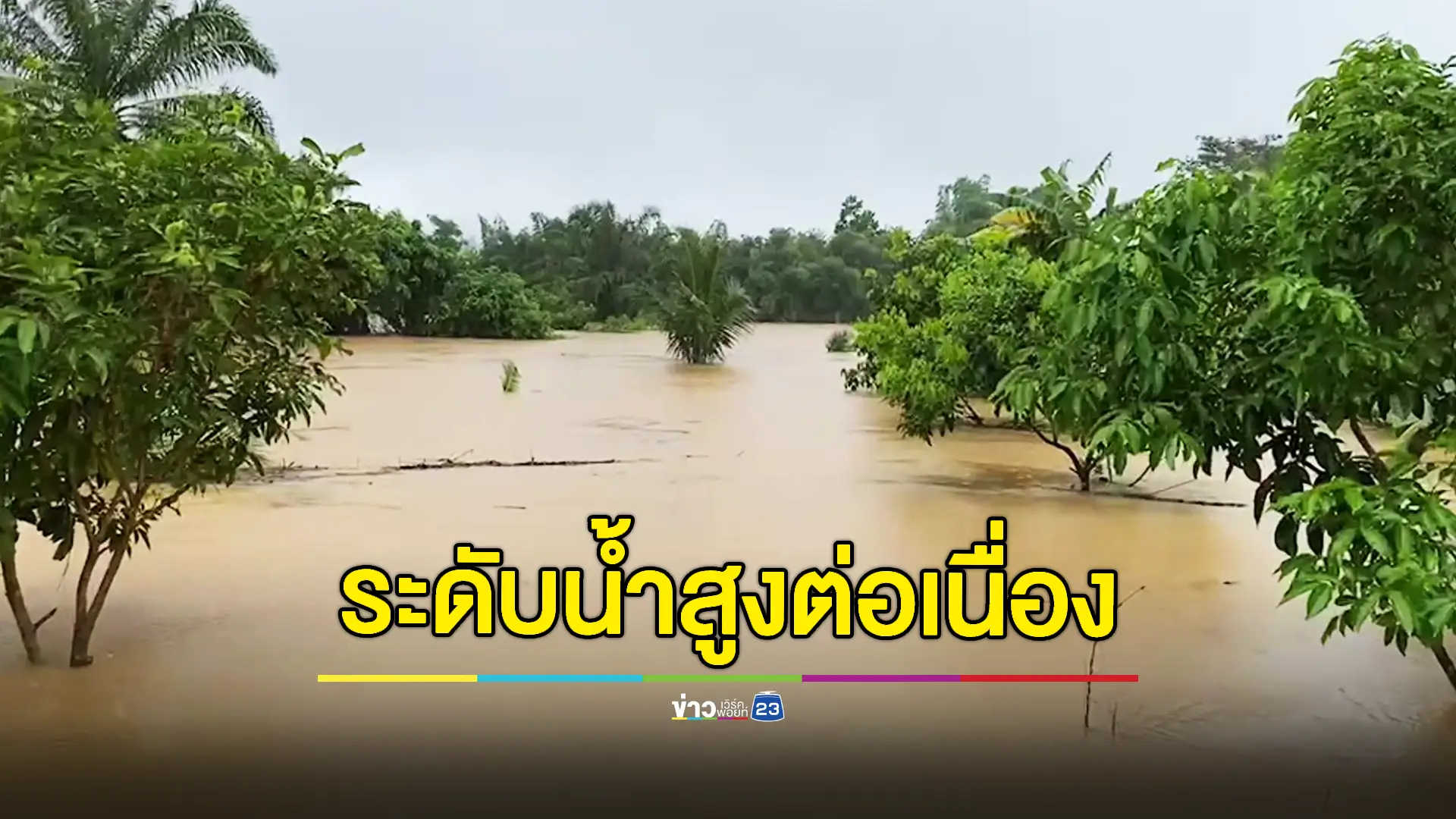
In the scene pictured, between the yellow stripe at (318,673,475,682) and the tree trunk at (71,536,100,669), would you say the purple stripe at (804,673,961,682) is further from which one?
the tree trunk at (71,536,100,669)

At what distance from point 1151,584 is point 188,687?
2.04 m

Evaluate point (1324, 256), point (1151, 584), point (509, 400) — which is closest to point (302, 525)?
point (1151, 584)

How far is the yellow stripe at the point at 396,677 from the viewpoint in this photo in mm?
1966

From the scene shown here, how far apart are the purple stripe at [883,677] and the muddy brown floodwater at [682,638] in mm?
23

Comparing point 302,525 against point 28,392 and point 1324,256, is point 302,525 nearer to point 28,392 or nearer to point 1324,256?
point 28,392

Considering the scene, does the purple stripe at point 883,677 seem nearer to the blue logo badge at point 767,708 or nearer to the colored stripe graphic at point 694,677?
the colored stripe graphic at point 694,677

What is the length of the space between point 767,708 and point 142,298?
1.07 meters

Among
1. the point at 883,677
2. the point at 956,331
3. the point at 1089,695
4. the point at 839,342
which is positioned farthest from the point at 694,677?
the point at 839,342

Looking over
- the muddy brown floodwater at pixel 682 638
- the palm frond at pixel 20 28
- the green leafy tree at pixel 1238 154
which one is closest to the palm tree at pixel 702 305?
the muddy brown floodwater at pixel 682 638

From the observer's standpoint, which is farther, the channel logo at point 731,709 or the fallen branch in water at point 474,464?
the fallen branch in water at point 474,464

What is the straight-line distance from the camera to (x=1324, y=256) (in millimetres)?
1317

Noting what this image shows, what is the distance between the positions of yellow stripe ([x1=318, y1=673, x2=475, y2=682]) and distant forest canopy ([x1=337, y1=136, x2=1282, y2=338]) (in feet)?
2.12

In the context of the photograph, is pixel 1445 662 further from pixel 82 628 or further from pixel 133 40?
pixel 133 40

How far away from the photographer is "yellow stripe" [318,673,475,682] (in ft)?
6.45
